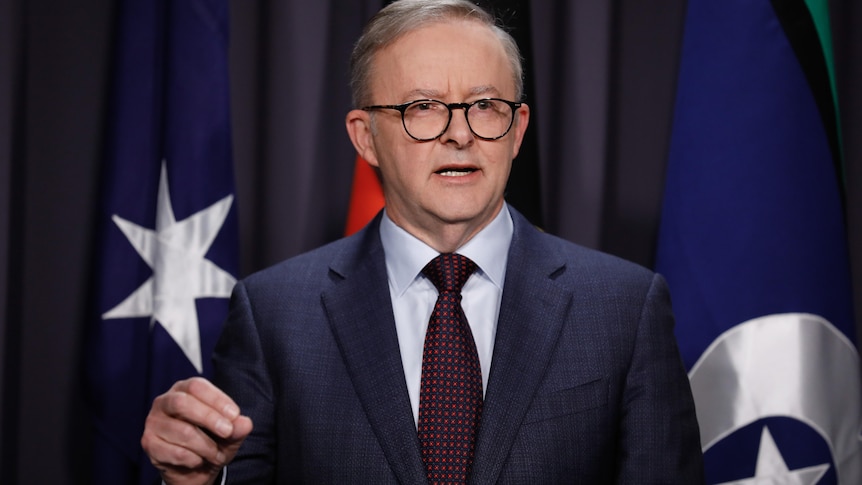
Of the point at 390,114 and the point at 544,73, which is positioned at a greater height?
the point at 544,73

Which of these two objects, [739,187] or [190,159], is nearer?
[739,187]

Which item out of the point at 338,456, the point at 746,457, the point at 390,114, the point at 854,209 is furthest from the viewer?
the point at 854,209

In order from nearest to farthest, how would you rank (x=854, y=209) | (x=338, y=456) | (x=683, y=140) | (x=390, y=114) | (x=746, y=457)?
(x=338, y=456) < (x=390, y=114) < (x=746, y=457) < (x=683, y=140) < (x=854, y=209)

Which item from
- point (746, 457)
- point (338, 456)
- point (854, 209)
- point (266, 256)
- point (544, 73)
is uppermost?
point (544, 73)

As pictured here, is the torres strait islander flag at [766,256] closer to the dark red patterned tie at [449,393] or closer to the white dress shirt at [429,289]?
the white dress shirt at [429,289]

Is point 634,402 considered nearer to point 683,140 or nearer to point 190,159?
point 683,140

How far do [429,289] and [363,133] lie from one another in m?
0.36

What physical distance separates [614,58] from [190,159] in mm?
1295

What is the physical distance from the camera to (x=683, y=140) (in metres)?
2.17

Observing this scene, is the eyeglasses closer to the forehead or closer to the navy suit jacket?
the forehead

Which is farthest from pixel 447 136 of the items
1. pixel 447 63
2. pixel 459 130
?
pixel 447 63

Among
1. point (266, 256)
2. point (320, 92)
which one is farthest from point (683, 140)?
point (266, 256)

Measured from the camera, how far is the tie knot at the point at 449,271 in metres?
1.56

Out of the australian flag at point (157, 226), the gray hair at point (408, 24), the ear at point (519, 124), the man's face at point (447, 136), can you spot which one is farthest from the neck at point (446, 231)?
the australian flag at point (157, 226)
